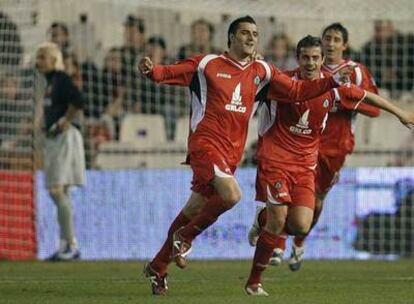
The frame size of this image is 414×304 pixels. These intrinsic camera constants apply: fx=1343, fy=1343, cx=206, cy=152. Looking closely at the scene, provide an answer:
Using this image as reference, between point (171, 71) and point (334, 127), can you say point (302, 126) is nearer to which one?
point (171, 71)

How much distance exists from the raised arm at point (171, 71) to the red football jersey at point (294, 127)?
91cm

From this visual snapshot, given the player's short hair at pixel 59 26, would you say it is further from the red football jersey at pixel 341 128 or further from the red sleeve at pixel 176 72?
the red sleeve at pixel 176 72

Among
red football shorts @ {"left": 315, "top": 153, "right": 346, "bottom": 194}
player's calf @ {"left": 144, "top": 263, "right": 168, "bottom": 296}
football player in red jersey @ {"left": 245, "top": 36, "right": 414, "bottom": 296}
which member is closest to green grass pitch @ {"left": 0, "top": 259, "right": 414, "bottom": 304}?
player's calf @ {"left": 144, "top": 263, "right": 168, "bottom": 296}

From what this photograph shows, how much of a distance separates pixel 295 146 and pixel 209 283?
1.55m

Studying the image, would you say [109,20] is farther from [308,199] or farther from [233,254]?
[308,199]

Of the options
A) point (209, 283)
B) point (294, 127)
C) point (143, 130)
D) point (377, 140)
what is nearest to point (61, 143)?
point (143, 130)

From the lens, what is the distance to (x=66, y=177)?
16.1 m

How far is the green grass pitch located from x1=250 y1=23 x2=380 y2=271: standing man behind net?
767 millimetres

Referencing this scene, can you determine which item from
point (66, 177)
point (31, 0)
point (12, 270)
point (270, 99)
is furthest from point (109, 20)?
point (270, 99)

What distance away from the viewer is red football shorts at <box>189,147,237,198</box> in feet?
35.0

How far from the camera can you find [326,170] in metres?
13.7

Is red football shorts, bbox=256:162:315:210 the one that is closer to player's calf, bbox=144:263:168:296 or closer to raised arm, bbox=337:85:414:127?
raised arm, bbox=337:85:414:127

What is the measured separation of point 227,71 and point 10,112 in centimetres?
683

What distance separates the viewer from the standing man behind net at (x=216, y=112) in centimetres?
1068
